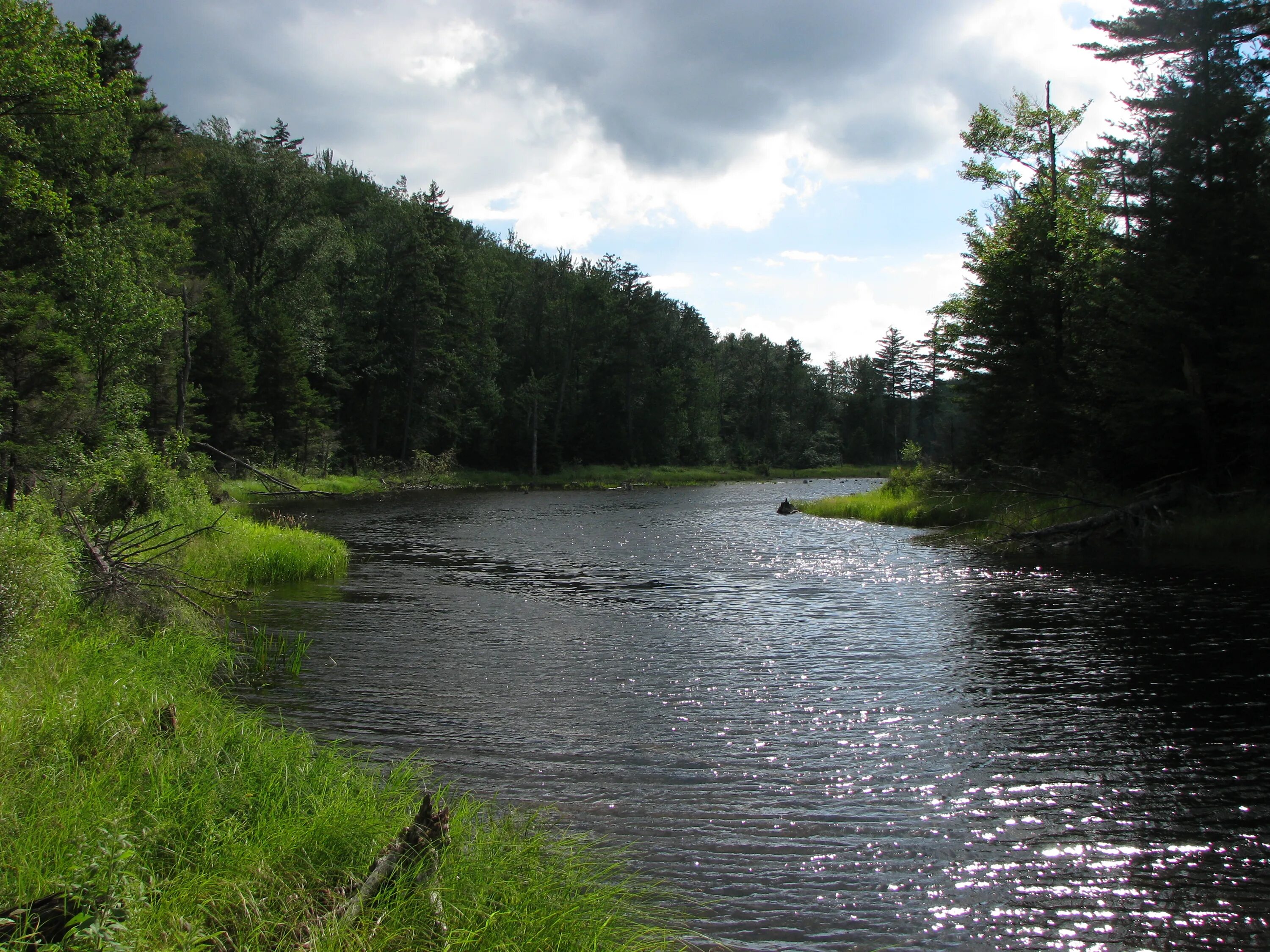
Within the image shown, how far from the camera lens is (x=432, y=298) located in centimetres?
6028

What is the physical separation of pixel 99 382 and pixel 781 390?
301 feet

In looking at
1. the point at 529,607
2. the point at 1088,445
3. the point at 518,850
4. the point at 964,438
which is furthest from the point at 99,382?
the point at 964,438

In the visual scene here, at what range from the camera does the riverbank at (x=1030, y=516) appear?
782 inches

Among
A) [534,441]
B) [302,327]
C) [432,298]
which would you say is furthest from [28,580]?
[534,441]

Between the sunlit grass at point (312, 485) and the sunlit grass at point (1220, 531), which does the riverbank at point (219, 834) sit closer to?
the sunlit grass at point (1220, 531)

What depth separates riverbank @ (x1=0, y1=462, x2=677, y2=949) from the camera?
12.9ft

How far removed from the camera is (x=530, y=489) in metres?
60.0

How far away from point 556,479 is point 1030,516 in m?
46.3

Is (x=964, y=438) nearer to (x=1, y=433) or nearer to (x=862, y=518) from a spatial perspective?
(x=862, y=518)

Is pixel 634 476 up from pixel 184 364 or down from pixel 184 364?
down

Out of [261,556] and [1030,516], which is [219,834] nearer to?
[261,556]

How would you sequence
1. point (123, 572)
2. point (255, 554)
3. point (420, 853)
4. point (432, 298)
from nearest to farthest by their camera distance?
point (420, 853)
point (123, 572)
point (255, 554)
point (432, 298)

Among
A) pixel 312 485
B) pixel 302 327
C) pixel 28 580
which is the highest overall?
pixel 302 327

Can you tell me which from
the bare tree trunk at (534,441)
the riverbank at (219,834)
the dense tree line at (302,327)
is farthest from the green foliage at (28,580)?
the bare tree trunk at (534,441)
